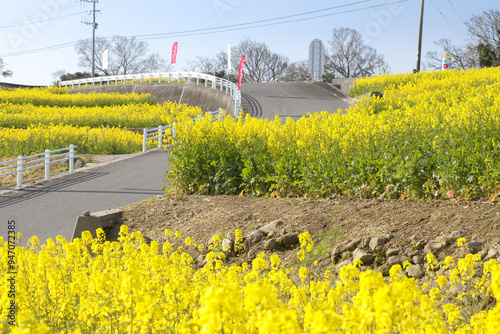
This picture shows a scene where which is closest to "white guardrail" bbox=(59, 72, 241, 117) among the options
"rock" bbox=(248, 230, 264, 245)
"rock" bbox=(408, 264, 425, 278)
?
"rock" bbox=(248, 230, 264, 245)

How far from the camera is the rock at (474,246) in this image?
527 centimetres

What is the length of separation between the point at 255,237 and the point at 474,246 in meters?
2.91

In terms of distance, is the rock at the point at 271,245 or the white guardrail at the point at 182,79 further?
the white guardrail at the point at 182,79

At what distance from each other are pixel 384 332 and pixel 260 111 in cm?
2584

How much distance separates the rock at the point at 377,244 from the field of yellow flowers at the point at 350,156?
155cm

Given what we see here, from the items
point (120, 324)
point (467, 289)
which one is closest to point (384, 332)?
point (120, 324)

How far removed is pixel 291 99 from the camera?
32719 millimetres

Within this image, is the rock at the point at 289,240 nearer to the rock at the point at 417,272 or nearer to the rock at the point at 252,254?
the rock at the point at 252,254

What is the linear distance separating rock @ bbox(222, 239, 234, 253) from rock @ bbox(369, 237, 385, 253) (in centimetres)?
207

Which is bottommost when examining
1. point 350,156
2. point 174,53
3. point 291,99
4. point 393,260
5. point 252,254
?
point 252,254

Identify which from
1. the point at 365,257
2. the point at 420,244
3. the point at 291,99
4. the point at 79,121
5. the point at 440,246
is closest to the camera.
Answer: the point at 440,246

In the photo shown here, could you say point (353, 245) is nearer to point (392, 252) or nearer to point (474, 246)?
point (392, 252)

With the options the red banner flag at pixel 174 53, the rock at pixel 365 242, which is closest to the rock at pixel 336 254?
the rock at pixel 365 242

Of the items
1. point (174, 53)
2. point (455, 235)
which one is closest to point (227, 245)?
point (455, 235)
